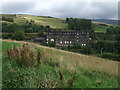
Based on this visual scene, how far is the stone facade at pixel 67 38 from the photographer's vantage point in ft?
268

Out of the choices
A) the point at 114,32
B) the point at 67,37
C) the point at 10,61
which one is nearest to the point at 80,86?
the point at 10,61

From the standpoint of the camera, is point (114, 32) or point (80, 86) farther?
point (114, 32)

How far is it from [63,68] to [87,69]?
126 centimetres

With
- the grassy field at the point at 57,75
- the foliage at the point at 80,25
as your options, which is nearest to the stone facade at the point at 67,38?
the foliage at the point at 80,25

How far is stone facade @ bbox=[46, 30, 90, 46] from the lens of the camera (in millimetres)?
81688

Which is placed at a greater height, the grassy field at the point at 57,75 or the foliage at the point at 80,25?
the foliage at the point at 80,25

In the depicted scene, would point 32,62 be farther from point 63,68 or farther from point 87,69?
point 87,69

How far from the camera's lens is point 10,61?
8008 mm

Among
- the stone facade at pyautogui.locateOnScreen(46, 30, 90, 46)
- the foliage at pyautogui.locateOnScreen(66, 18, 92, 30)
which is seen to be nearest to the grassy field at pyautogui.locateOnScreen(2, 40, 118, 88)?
the stone facade at pyautogui.locateOnScreen(46, 30, 90, 46)

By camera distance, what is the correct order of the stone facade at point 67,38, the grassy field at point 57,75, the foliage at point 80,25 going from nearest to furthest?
1. the grassy field at point 57,75
2. the stone facade at point 67,38
3. the foliage at point 80,25

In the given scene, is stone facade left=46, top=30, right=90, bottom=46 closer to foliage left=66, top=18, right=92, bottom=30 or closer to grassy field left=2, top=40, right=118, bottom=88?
foliage left=66, top=18, right=92, bottom=30

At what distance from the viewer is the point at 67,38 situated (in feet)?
275

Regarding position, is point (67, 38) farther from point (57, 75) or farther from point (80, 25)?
point (57, 75)

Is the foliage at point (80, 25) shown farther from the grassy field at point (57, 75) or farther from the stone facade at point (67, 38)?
the grassy field at point (57, 75)
